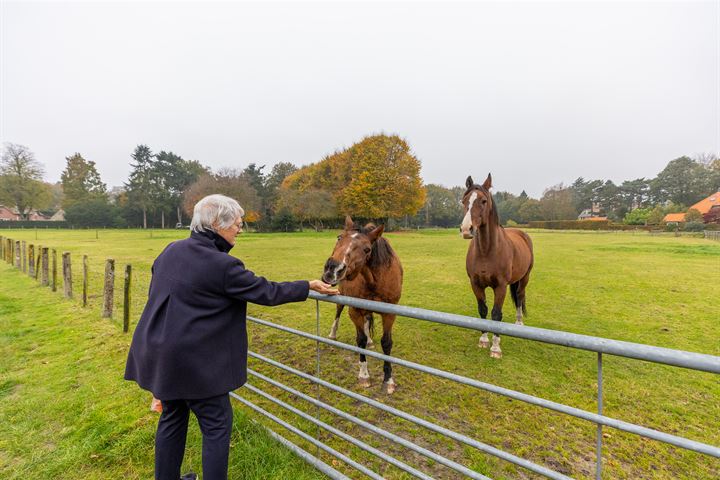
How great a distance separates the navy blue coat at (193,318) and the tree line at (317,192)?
38286 mm

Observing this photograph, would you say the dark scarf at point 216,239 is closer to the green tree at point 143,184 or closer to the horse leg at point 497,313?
the horse leg at point 497,313

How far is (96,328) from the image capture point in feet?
19.9

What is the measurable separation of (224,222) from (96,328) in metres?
6.18

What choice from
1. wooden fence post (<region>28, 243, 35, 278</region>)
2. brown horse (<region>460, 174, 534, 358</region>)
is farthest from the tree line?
brown horse (<region>460, 174, 534, 358</region>)

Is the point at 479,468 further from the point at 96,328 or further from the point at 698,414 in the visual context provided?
the point at 96,328

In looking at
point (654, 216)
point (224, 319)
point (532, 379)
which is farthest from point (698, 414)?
point (654, 216)

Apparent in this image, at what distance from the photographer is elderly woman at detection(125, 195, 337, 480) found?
1.83m

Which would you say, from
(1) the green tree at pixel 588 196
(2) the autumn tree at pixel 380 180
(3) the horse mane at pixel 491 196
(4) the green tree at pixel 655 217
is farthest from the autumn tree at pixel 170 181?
(1) the green tree at pixel 588 196

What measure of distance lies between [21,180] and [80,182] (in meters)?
15.0

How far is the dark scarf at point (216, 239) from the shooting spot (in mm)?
1970

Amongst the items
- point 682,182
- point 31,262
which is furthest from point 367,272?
point 682,182

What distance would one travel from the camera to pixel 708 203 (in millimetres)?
56469

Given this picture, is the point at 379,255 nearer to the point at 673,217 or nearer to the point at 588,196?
the point at 673,217

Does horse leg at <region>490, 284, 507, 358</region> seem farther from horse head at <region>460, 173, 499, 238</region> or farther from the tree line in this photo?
the tree line
